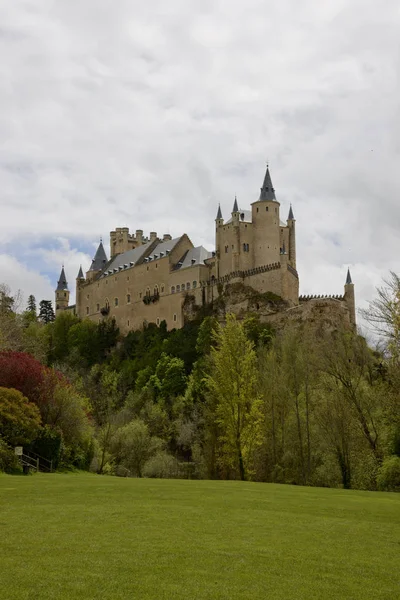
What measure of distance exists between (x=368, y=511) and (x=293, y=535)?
5000 mm

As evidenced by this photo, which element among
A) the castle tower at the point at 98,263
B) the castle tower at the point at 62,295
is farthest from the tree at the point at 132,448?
the castle tower at the point at 62,295

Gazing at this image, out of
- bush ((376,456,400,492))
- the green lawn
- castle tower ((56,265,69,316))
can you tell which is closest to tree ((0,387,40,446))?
the green lawn

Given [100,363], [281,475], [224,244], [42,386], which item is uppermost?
[224,244]

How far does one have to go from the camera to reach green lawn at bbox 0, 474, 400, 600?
33.3ft

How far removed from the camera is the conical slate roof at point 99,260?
118m

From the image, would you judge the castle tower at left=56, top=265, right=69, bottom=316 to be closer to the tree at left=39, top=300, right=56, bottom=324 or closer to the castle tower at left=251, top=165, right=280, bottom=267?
the tree at left=39, top=300, right=56, bottom=324

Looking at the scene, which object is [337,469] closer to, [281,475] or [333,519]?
[281,475]

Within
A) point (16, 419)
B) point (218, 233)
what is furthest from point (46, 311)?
point (16, 419)

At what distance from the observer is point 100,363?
10025cm

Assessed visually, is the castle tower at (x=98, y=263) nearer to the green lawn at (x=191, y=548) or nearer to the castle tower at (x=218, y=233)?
the castle tower at (x=218, y=233)

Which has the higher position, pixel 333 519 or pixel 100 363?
pixel 100 363

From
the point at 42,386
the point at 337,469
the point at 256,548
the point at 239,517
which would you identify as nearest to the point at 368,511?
the point at 239,517

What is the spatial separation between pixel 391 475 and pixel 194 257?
2604 inches

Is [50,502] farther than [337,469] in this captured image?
No
